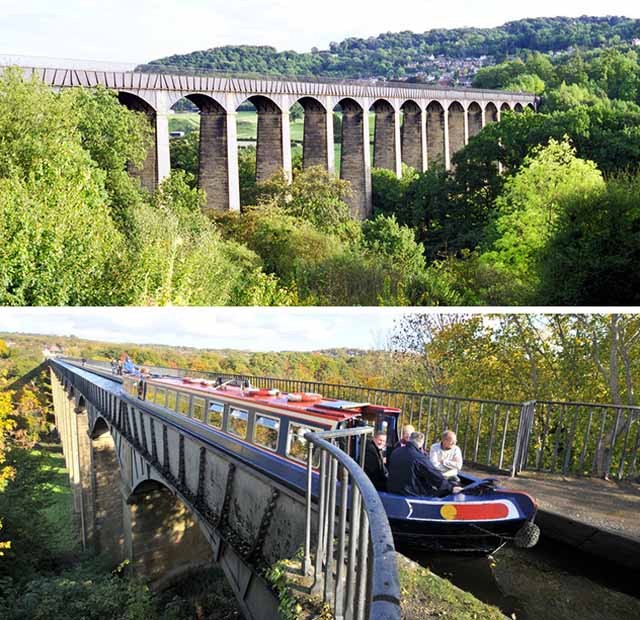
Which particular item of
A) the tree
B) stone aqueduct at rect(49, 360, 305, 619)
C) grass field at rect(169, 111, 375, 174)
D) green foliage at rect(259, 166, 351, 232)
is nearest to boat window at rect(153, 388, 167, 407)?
stone aqueduct at rect(49, 360, 305, 619)

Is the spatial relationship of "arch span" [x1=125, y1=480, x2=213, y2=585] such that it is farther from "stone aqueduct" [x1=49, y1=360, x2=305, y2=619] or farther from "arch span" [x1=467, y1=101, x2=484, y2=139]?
"arch span" [x1=467, y1=101, x2=484, y2=139]

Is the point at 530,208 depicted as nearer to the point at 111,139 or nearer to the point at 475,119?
the point at 111,139

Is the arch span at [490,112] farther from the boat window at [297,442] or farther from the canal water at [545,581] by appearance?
the boat window at [297,442]

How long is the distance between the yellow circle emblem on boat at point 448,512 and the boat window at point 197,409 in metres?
3.73

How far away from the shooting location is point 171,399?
33.8ft

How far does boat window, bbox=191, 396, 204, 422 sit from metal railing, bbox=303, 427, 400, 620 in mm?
4682

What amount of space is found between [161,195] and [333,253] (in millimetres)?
8868

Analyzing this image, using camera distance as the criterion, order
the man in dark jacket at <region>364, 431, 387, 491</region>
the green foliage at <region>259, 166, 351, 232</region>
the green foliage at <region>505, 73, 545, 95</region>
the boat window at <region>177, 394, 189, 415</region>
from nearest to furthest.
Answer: the man in dark jacket at <region>364, 431, 387, 491</region> < the boat window at <region>177, 394, 189, 415</region> < the green foliage at <region>259, 166, 351, 232</region> < the green foliage at <region>505, 73, 545, 95</region>

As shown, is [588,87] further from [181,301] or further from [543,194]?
[181,301]

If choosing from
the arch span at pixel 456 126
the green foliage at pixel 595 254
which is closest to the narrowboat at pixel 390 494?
the green foliage at pixel 595 254

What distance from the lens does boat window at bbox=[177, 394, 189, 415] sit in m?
9.38

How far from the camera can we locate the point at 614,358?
1165cm

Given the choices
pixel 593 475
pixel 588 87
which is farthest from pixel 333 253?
pixel 588 87

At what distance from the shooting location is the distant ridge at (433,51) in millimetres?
90225
